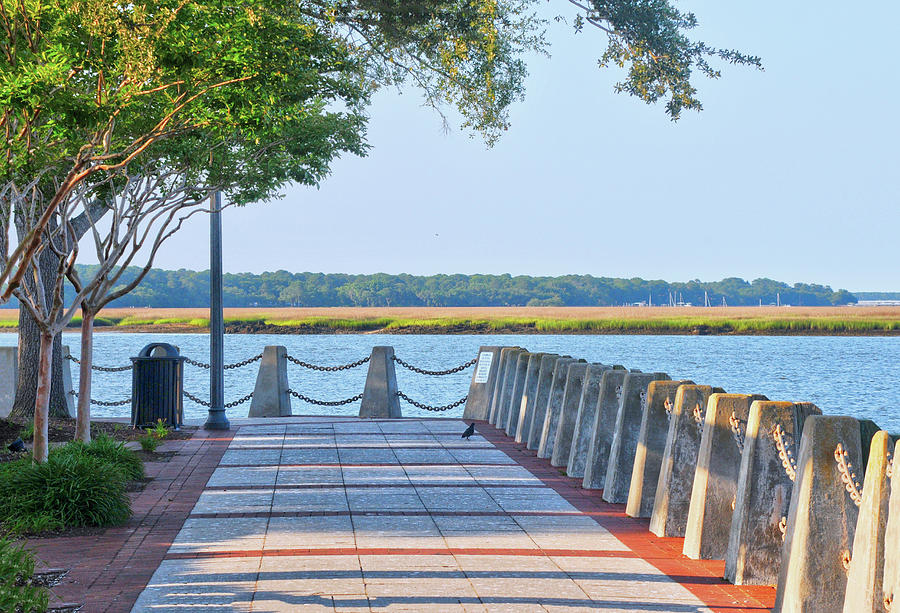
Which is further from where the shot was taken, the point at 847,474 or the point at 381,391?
the point at 381,391

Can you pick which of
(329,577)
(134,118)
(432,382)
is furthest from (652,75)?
(432,382)

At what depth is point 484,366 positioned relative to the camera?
18422mm

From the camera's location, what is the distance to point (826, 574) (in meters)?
5.60

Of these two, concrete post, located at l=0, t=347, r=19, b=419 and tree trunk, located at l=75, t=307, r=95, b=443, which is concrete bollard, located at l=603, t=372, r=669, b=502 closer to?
tree trunk, located at l=75, t=307, r=95, b=443

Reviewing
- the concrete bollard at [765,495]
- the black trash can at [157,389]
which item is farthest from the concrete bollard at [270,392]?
the concrete bollard at [765,495]

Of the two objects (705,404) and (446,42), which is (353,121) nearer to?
(446,42)

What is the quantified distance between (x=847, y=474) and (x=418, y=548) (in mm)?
3133

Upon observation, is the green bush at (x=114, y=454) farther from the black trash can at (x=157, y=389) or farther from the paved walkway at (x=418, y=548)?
the black trash can at (x=157, y=389)

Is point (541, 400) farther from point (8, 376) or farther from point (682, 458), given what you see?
point (8, 376)

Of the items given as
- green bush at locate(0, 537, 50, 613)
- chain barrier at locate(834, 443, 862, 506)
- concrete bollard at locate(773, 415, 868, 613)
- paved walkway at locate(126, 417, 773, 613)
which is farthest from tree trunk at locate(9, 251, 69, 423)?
chain barrier at locate(834, 443, 862, 506)

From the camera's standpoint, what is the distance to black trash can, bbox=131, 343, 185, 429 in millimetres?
15789

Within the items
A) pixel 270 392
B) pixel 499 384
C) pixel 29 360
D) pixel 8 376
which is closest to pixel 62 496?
pixel 29 360

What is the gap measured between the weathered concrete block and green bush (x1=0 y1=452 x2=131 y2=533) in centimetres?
444

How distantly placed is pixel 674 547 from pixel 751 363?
61.6 metres
